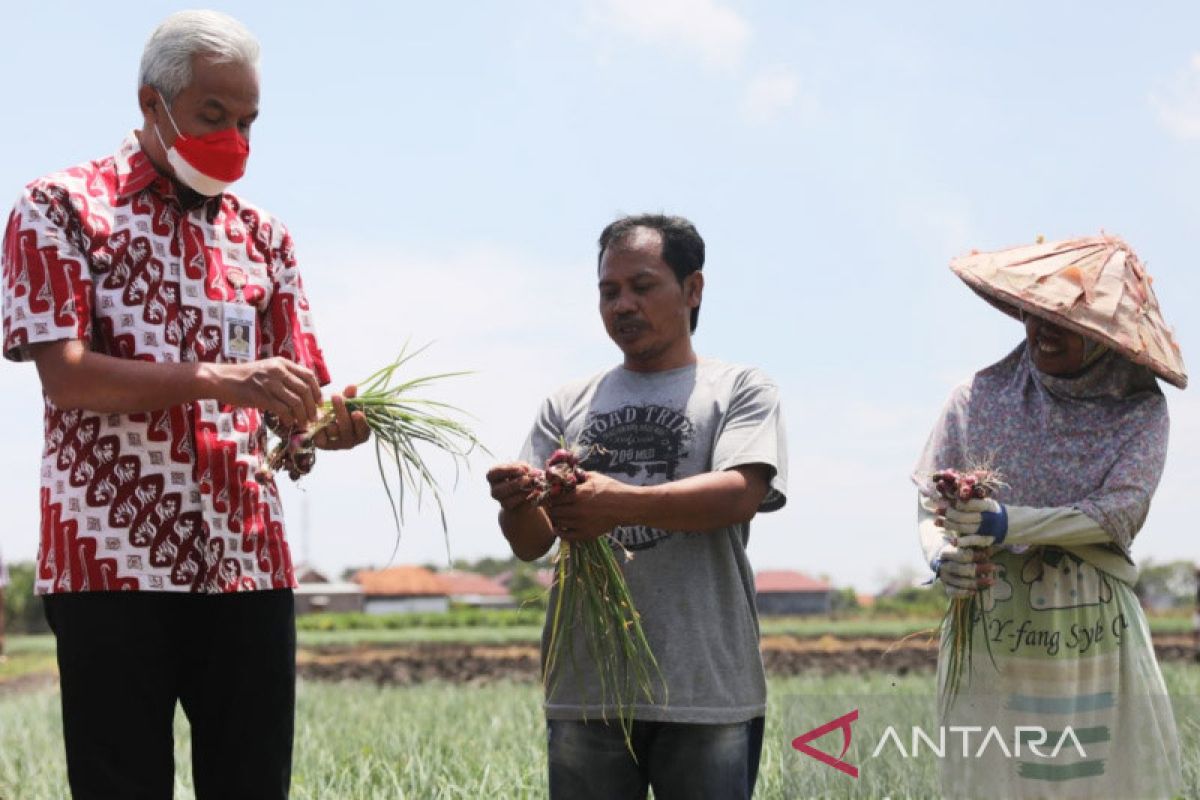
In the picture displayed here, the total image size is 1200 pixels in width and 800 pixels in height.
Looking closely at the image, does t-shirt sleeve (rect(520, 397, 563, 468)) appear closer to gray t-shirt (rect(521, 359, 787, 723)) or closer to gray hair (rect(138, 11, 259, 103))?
gray t-shirt (rect(521, 359, 787, 723))

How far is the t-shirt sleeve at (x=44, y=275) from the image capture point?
229 centimetres

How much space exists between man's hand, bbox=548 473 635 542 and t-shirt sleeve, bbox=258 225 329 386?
0.57m

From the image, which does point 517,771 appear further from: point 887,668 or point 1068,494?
point 887,668

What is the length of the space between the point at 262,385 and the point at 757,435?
1.01 metres

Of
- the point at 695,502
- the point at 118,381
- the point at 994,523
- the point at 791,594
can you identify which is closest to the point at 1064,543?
the point at 994,523

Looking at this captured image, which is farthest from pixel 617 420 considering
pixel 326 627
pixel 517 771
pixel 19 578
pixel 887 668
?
pixel 19 578

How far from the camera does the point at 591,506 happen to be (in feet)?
8.43

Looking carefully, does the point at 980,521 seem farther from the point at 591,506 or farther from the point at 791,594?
the point at 791,594

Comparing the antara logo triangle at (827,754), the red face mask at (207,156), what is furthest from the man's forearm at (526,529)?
the antara logo triangle at (827,754)

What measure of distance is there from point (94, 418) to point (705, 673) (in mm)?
1265

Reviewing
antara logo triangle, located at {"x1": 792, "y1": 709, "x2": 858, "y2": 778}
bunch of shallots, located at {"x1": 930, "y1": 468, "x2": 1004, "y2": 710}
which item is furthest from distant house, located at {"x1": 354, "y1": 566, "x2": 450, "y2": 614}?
bunch of shallots, located at {"x1": 930, "y1": 468, "x2": 1004, "y2": 710}

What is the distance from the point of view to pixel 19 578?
115ft

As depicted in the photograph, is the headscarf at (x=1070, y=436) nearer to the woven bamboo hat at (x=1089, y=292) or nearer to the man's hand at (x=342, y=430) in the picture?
the woven bamboo hat at (x=1089, y=292)

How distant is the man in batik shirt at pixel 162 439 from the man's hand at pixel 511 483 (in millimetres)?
392
